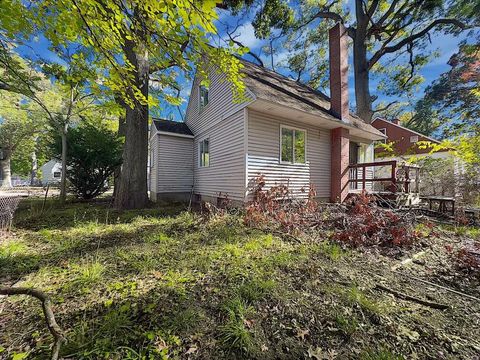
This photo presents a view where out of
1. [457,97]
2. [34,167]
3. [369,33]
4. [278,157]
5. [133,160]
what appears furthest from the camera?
[34,167]

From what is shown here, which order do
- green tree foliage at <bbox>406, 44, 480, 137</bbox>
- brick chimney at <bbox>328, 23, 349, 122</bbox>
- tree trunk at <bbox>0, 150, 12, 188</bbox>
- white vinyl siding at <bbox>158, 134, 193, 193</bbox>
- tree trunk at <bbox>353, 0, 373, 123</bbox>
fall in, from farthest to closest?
tree trunk at <bbox>0, 150, 12, 188</bbox>
green tree foliage at <bbox>406, 44, 480, 137</bbox>
tree trunk at <bbox>353, 0, 373, 123</bbox>
white vinyl siding at <bbox>158, 134, 193, 193</bbox>
brick chimney at <bbox>328, 23, 349, 122</bbox>

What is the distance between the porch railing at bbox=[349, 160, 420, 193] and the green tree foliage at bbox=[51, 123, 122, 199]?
11.5 metres

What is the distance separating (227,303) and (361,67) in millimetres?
17196

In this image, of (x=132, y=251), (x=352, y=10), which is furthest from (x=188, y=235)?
(x=352, y=10)

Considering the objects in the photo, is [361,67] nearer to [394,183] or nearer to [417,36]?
[417,36]

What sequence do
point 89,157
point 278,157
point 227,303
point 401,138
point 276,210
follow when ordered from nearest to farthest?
point 227,303 < point 276,210 < point 278,157 < point 89,157 < point 401,138

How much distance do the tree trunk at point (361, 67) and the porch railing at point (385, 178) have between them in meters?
4.51

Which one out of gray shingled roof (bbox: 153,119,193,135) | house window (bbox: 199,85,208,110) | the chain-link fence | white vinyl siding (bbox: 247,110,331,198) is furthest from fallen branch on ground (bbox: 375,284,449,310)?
gray shingled roof (bbox: 153,119,193,135)

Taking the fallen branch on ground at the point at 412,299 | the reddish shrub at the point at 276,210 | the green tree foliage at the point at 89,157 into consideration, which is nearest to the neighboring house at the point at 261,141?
the reddish shrub at the point at 276,210

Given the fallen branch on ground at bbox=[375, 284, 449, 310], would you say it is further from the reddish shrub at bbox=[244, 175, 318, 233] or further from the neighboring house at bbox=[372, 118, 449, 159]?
the neighboring house at bbox=[372, 118, 449, 159]

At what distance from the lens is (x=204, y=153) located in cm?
1083

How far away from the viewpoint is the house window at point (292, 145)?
813 cm

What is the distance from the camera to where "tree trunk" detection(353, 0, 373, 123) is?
13751 mm

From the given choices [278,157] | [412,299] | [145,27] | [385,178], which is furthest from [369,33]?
[412,299]
